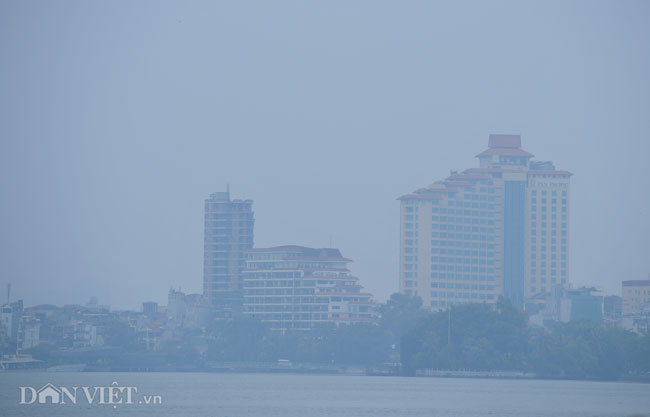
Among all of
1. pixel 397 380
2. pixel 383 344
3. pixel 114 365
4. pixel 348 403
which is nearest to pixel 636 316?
pixel 383 344

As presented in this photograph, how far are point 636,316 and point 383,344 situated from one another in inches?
1216

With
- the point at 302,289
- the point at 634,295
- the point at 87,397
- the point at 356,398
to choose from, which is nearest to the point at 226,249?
the point at 302,289

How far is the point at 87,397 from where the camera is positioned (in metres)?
89.3

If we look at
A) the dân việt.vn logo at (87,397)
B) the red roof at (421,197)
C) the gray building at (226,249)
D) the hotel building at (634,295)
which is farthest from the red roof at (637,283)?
the dân việt.vn logo at (87,397)

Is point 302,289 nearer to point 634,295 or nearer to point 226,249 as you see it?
point 226,249

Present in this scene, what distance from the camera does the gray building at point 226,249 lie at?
7687 inches

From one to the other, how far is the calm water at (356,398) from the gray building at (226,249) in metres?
59.2

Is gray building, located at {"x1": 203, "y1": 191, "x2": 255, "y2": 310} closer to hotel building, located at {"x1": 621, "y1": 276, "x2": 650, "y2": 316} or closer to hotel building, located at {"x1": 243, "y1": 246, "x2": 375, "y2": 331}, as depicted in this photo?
hotel building, located at {"x1": 243, "y1": 246, "x2": 375, "y2": 331}

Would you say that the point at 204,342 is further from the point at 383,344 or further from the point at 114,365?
the point at 383,344

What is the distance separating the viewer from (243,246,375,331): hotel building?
174m

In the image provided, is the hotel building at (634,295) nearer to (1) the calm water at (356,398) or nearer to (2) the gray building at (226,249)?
(2) the gray building at (226,249)

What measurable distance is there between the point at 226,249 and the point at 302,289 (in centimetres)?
2360

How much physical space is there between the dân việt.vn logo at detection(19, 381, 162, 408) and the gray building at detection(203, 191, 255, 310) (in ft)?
300

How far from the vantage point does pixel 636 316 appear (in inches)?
6580
